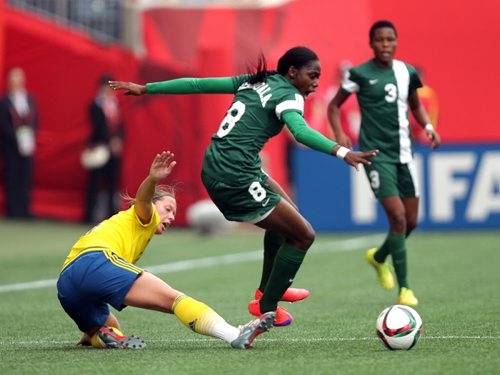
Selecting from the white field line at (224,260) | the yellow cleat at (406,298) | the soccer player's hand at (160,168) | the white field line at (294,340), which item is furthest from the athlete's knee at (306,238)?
the white field line at (224,260)

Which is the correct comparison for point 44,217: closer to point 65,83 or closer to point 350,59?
point 65,83

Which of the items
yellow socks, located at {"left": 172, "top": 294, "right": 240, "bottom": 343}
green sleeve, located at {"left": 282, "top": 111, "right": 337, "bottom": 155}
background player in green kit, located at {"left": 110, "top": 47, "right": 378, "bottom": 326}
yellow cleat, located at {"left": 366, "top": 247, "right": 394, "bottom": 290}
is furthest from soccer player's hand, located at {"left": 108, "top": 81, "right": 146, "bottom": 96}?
yellow cleat, located at {"left": 366, "top": 247, "right": 394, "bottom": 290}

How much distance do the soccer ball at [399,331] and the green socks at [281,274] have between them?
2.56 feet

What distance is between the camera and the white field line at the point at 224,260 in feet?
40.0

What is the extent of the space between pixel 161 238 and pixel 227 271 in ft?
17.0

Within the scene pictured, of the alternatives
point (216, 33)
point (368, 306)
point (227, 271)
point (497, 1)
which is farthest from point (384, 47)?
point (497, 1)

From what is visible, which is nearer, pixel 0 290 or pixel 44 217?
pixel 0 290

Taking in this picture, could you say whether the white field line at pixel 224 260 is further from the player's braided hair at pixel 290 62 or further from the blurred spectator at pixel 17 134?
the blurred spectator at pixel 17 134

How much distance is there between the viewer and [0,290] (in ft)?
38.7

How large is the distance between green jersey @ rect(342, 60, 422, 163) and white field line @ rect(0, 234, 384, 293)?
3.85m

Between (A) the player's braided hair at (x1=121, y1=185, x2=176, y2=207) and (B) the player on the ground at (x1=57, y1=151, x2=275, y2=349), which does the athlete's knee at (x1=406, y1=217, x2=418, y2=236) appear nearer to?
(A) the player's braided hair at (x1=121, y1=185, x2=176, y2=207)

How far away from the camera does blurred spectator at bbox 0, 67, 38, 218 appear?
20062 mm

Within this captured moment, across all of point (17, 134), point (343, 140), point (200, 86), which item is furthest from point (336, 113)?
point (17, 134)

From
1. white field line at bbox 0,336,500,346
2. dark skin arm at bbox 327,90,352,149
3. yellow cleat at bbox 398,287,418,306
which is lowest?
yellow cleat at bbox 398,287,418,306
